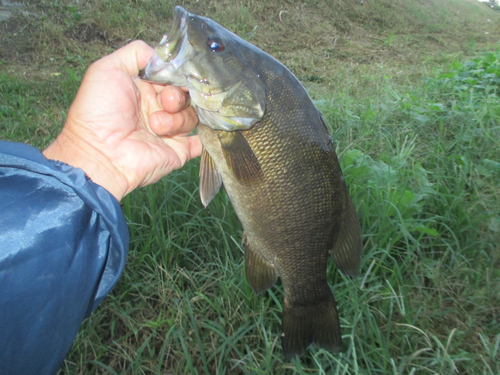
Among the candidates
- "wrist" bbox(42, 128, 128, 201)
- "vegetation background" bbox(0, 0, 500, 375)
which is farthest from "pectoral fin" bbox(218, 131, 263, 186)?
"vegetation background" bbox(0, 0, 500, 375)

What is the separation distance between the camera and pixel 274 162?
1.40 meters

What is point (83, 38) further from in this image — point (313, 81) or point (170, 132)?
point (170, 132)

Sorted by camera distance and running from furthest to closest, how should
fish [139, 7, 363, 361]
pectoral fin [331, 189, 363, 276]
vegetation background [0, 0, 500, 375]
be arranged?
1. vegetation background [0, 0, 500, 375]
2. pectoral fin [331, 189, 363, 276]
3. fish [139, 7, 363, 361]

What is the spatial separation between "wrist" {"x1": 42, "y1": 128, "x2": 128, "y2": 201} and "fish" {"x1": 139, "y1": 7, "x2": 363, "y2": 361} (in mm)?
409

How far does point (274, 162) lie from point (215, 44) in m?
0.56

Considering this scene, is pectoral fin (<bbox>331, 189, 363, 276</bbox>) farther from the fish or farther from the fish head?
the fish head

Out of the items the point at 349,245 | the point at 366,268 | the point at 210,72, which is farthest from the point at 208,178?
the point at 366,268

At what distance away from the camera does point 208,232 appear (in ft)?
7.47

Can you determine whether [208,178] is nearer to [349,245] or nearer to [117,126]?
[117,126]

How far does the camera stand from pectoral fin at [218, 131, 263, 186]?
141 cm

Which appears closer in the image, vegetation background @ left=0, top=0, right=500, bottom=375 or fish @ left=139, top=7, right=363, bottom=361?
fish @ left=139, top=7, right=363, bottom=361

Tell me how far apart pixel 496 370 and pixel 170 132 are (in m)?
1.80

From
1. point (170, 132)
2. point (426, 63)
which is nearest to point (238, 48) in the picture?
point (170, 132)

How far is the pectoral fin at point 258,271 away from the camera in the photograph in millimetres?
1590
